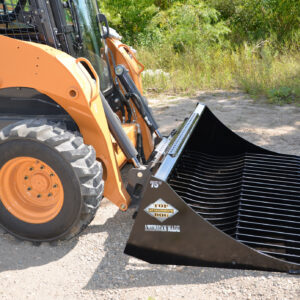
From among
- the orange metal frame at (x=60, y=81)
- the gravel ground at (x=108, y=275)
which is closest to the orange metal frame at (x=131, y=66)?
the gravel ground at (x=108, y=275)

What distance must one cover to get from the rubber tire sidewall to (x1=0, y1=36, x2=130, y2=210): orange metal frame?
289 mm

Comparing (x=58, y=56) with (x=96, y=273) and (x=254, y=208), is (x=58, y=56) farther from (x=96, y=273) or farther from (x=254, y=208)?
(x=254, y=208)

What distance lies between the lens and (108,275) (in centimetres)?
248

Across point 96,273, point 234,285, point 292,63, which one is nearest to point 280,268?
point 234,285

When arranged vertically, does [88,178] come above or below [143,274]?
above

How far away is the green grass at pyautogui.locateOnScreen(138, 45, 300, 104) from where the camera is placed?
22.4 feet

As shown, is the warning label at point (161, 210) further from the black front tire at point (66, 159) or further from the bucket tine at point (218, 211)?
the black front tire at point (66, 159)

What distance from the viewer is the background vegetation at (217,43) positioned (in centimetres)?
727

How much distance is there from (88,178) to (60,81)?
2.11 ft

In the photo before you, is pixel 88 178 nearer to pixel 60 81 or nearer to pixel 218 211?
pixel 60 81

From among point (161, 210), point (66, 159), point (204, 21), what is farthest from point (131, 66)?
point (204, 21)

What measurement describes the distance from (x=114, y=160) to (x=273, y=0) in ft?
29.8

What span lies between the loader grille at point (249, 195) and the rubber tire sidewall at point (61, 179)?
74cm

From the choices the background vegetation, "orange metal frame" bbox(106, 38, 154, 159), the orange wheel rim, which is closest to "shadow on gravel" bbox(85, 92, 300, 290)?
the orange wheel rim
